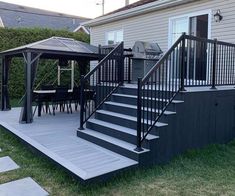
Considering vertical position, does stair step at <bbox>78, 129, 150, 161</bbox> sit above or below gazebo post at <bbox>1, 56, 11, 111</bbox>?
below

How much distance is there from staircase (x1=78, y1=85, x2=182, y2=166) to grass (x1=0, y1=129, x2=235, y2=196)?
29cm

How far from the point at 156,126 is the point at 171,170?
2.36 ft

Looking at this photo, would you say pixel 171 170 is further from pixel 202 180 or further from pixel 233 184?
pixel 233 184

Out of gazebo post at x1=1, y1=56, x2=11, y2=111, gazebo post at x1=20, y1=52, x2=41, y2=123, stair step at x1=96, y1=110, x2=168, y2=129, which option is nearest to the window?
gazebo post at x1=1, y1=56, x2=11, y2=111

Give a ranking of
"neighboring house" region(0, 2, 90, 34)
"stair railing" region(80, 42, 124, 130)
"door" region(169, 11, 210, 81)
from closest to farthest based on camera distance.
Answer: "door" region(169, 11, 210, 81)
"stair railing" region(80, 42, 124, 130)
"neighboring house" region(0, 2, 90, 34)

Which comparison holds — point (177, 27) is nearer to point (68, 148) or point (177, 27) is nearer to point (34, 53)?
point (34, 53)

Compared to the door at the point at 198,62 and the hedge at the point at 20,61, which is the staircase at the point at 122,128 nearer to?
the door at the point at 198,62

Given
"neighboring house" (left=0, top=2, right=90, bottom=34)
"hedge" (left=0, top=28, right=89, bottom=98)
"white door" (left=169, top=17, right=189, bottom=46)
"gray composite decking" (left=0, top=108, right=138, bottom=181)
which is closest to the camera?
"gray composite decking" (left=0, top=108, right=138, bottom=181)

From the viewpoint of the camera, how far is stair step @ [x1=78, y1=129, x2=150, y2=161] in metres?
4.23

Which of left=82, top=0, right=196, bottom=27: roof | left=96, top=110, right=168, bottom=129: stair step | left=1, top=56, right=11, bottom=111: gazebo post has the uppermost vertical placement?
left=82, top=0, right=196, bottom=27: roof

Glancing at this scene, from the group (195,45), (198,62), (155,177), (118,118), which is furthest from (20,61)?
(155,177)

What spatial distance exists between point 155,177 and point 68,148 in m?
1.64

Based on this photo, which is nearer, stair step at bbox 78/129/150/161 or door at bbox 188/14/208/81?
stair step at bbox 78/129/150/161

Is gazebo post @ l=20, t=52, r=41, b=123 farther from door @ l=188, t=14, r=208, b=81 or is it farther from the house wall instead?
the house wall
